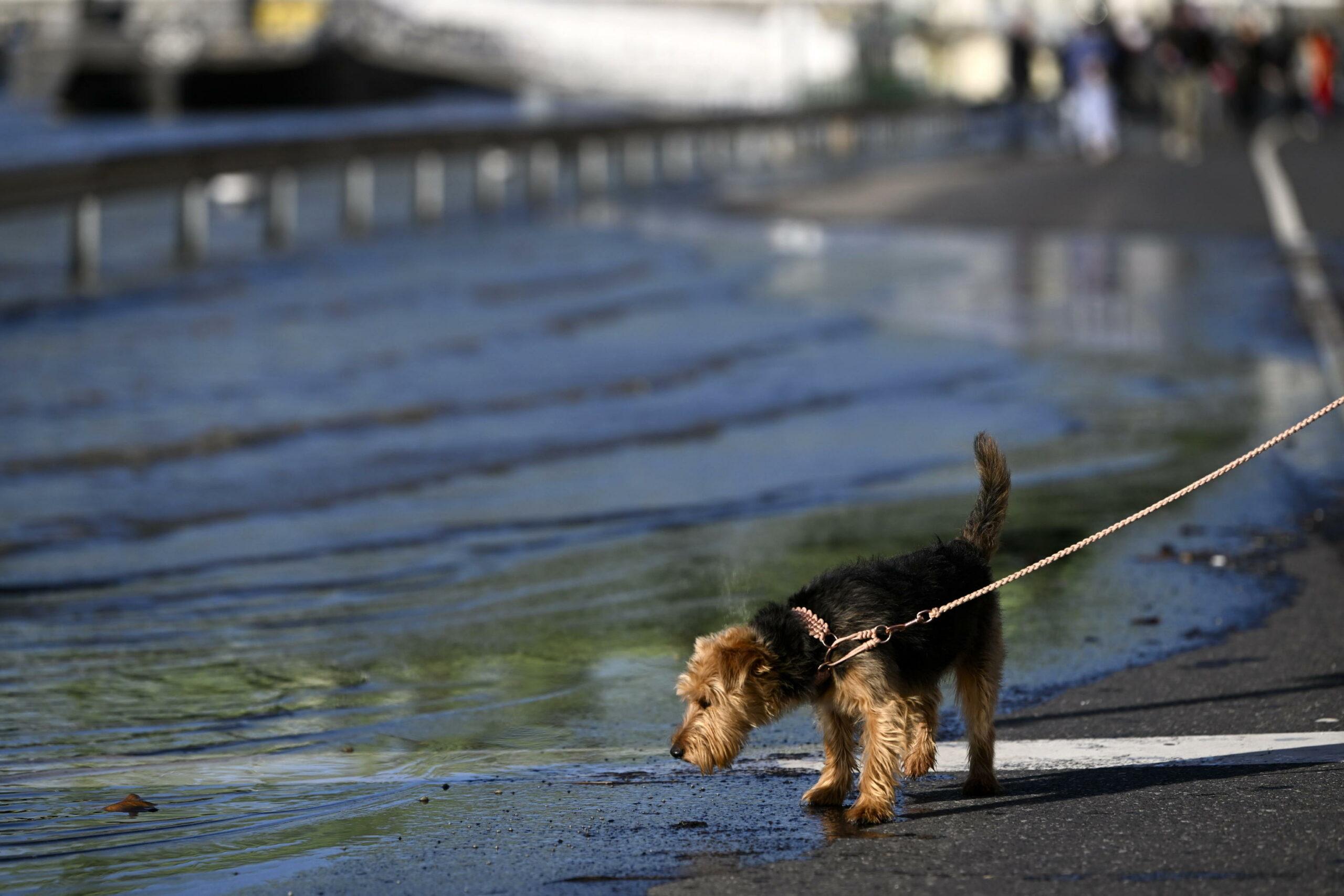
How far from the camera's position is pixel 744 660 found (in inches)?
210

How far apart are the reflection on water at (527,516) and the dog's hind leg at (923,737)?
373mm

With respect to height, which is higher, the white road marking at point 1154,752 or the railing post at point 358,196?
the white road marking at point 1154,752

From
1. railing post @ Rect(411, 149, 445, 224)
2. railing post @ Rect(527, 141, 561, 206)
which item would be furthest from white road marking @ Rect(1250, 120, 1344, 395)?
railing post @ Rect(411, 149, 445, 224)

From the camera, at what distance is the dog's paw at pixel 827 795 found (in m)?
5.48

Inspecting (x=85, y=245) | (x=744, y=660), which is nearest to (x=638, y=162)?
(x=85, y=245)

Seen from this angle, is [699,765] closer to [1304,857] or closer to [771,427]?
[1304,857]

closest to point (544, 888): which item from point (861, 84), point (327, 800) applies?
point (327, 800)

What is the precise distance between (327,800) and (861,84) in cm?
5103

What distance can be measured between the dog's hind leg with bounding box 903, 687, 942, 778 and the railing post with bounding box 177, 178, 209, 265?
68.5ft

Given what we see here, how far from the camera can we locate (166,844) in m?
5.41

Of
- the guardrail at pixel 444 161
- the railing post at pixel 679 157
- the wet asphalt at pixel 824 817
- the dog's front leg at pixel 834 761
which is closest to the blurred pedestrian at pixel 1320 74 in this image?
the guardrail at pixel 444 161

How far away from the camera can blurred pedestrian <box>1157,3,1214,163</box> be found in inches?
1672

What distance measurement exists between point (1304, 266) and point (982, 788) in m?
15.4

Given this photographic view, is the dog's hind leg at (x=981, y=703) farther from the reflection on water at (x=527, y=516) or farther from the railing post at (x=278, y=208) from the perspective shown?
the railing post at (x=278, y=208)
